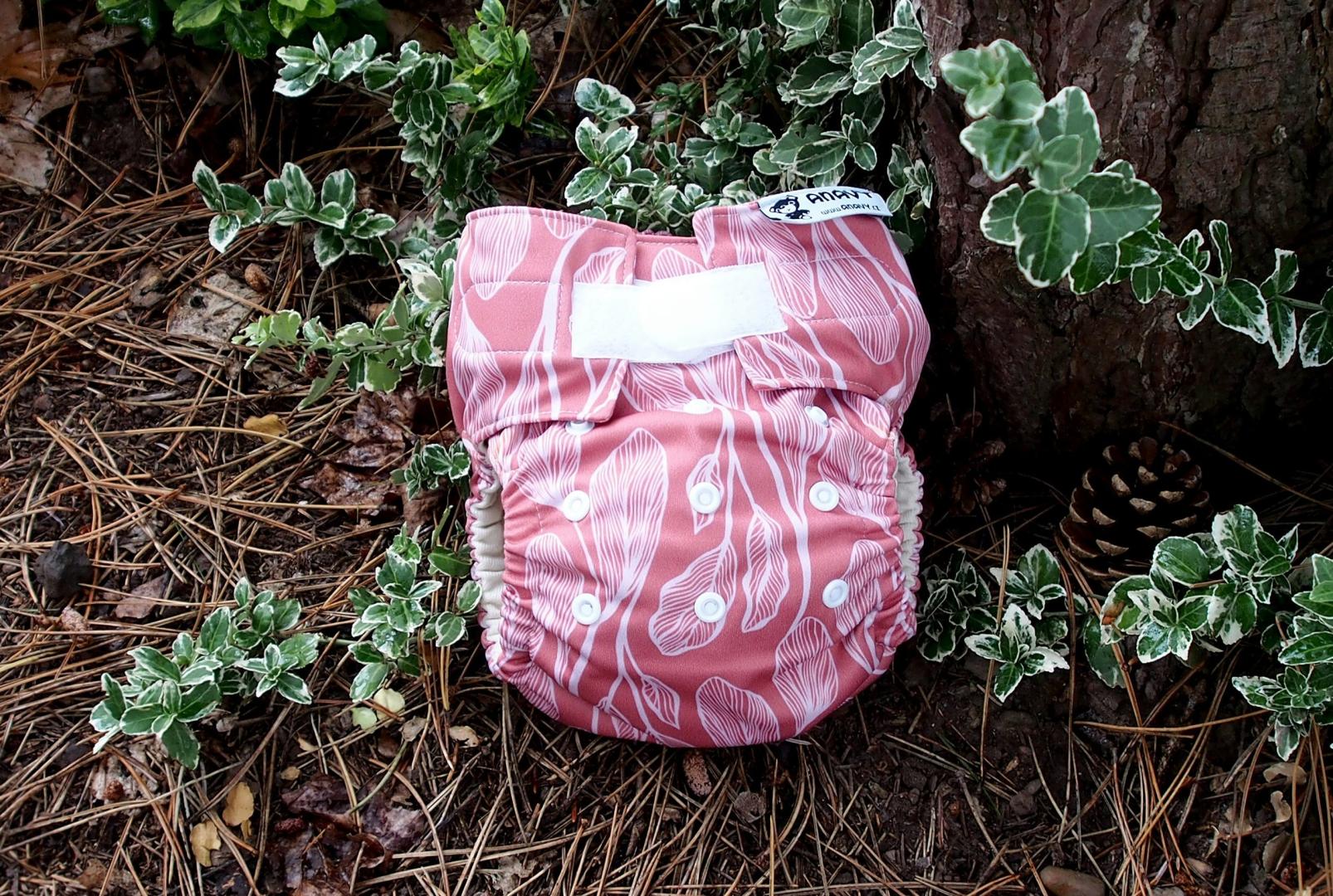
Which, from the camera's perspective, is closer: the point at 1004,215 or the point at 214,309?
the point at 1004,215

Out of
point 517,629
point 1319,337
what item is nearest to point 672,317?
point 517,629

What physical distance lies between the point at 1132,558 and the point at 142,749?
1655 millimetres

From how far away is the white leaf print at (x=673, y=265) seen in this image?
162cm

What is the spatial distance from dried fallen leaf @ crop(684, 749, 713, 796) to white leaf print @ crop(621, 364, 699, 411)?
592mm

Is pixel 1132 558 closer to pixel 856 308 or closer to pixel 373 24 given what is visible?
pixel 856 308

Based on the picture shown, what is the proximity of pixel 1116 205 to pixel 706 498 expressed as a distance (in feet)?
2.13

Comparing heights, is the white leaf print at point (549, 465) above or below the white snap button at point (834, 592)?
above

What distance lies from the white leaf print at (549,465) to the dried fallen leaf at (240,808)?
68 centimetres

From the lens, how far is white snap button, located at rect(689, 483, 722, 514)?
4.78 ft

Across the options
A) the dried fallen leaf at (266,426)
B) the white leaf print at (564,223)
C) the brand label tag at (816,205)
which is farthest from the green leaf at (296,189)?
the brand label tag at (816,205)

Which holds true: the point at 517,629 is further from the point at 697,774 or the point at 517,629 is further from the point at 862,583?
the point at 862,583

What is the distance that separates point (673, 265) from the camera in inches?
63.9

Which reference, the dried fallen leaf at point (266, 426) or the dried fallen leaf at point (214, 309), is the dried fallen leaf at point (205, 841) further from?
the dried fallen leaf at point (214, 309)

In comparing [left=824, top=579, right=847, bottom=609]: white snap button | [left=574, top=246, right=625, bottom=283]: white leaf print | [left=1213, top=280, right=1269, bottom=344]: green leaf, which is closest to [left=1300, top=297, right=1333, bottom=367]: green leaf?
[left=1213, top=280, right=1269, bottom=344]: green leaf
